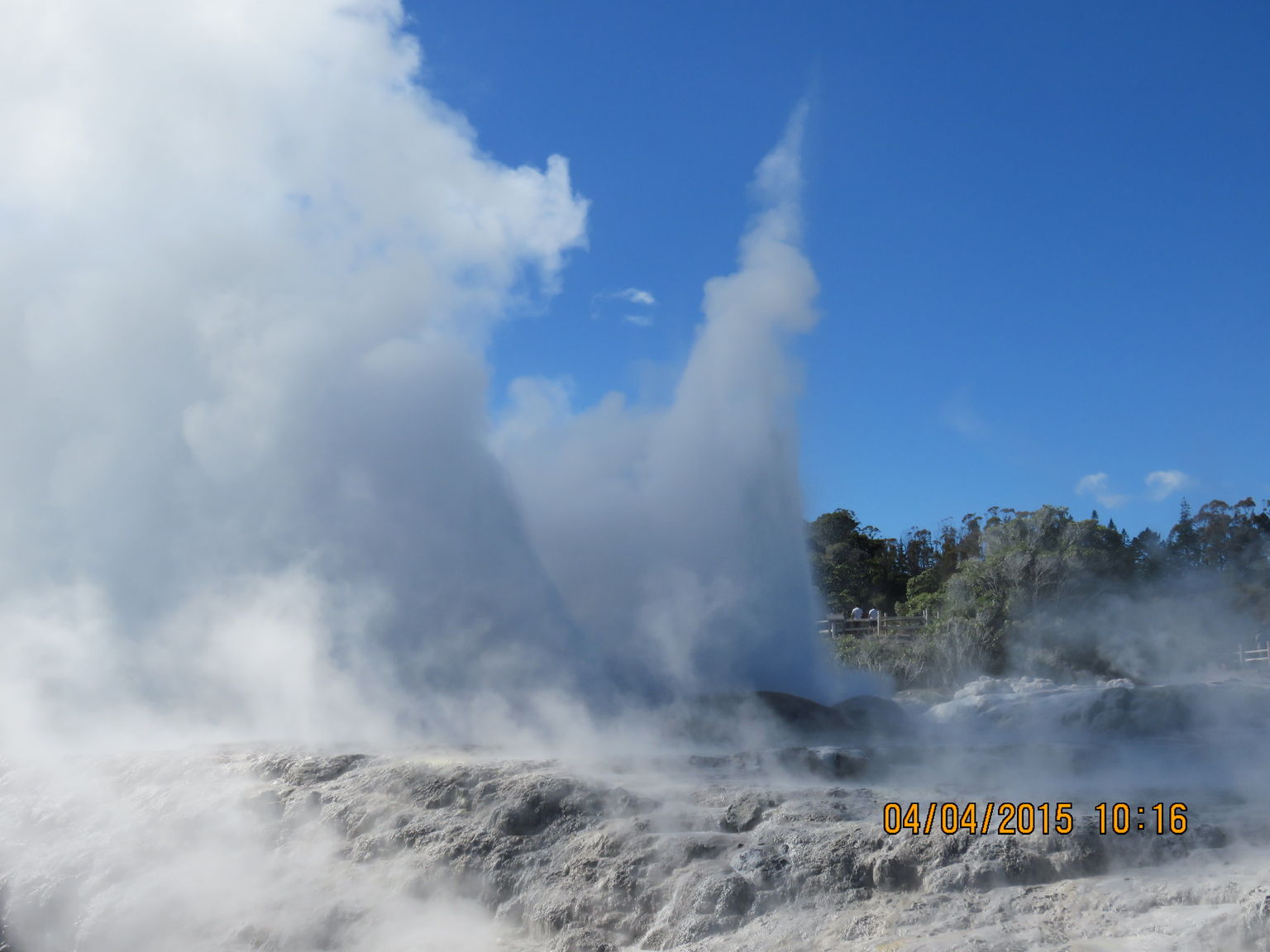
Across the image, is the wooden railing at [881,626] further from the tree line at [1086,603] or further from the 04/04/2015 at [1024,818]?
the 04/04/2015 at [1024,818]

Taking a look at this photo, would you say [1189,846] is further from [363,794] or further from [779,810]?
[363,794]

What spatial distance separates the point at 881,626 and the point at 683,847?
20040 mm

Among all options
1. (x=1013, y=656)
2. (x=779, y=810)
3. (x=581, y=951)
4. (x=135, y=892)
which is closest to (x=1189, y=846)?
(x=779, y=810)

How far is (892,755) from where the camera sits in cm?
643

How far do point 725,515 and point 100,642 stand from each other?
807 centimetres
